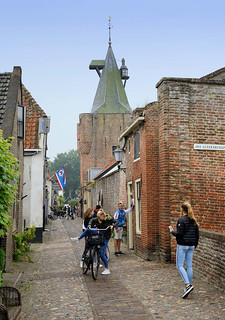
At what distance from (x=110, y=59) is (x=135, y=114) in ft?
135

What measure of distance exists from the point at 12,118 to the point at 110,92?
1562 inches

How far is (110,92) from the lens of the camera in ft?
166

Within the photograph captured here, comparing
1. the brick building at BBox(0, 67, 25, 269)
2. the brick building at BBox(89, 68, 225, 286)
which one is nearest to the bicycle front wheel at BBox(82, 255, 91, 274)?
the brick building at BBox(0, 67, 25, 269)

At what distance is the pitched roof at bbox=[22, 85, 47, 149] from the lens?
19.9 m

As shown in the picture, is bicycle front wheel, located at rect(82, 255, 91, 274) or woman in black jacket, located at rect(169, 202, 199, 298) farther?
bicycle front wheel, located at rect(82, 255, 91, 274)

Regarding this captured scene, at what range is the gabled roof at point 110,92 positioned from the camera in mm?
48312

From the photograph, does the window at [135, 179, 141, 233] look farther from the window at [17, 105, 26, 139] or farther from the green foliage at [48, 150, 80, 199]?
the green foliage at [48, 150, 80, 199]

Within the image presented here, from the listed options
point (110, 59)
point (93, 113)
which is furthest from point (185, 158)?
point (110, 59)

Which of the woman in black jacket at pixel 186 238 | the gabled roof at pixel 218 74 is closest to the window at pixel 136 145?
the gabled roof at pixel 218 74

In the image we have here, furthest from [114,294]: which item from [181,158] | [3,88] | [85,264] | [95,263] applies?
[3,88]

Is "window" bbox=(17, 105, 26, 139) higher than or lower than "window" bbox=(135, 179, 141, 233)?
higher

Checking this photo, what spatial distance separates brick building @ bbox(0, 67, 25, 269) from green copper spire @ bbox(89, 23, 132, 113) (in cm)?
3396

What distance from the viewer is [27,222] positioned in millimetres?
19484

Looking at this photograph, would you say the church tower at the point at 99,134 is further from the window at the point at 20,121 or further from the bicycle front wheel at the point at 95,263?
the bicycle front wheel at the point at 95,263
